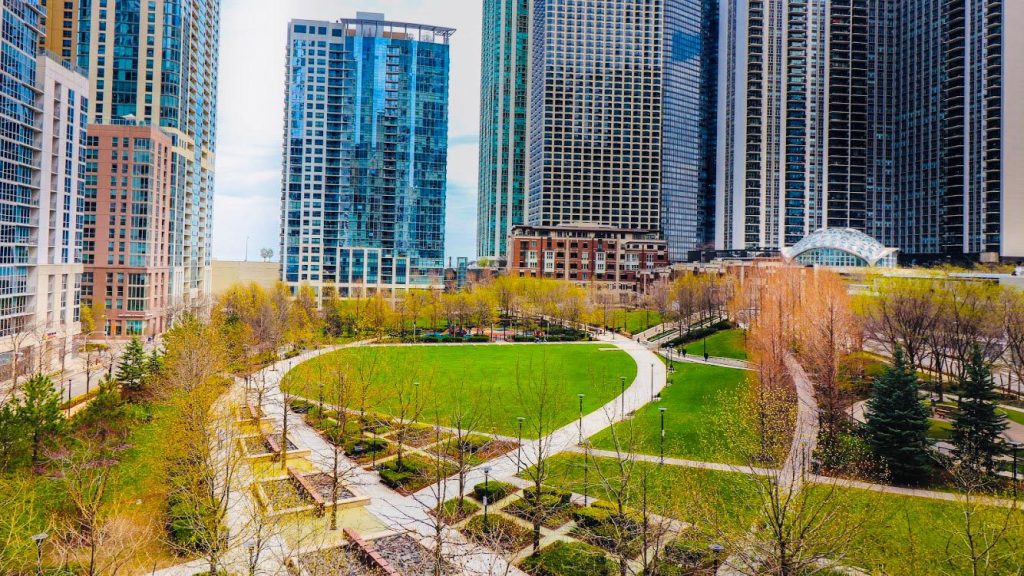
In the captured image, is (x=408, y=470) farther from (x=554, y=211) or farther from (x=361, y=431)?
(x=554, y=211)

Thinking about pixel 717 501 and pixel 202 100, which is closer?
pixel 717 501

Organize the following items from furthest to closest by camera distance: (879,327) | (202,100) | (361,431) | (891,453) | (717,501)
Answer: (202,100) < (879,327) < (361,431) < (891,453) < (717,501)

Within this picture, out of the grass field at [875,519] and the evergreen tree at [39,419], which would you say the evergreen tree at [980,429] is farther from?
the evergreen tree at [39,419]

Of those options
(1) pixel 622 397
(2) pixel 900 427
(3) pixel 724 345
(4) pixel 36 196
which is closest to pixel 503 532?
(1) pixel 622 397

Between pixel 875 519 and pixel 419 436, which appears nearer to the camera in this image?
pixel 875 519

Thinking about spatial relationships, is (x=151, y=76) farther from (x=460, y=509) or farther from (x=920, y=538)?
(x=920, y=538)

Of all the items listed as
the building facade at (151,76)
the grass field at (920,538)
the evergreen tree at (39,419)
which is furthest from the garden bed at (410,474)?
the building facade at (151,76)

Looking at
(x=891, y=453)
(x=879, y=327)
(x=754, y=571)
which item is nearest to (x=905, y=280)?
→ (x=879, y=327)
